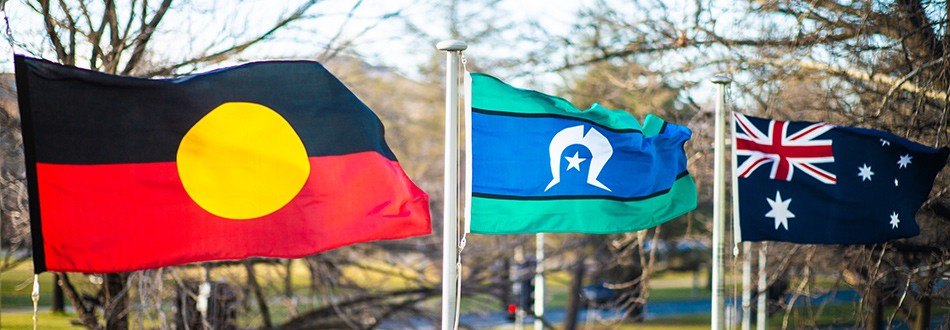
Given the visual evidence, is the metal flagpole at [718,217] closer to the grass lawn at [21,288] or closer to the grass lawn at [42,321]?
the grass lawn at [42,321]

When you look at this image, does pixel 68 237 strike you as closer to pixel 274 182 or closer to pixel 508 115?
pixel 274 182

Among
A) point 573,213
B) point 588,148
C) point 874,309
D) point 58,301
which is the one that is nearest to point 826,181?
point 588,148

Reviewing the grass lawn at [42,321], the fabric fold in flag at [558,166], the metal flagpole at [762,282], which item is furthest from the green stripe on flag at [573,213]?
the metal flagpole at [762,282]

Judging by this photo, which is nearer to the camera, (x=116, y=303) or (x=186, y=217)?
(x=186, y=217)

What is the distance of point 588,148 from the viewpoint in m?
7.54

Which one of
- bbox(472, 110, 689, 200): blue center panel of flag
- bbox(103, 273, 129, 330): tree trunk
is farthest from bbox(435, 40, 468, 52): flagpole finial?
bbox(103, 273, 129, 330): tree trunk

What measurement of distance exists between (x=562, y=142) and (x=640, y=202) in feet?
3.29

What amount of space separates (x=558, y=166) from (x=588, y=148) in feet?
1.23

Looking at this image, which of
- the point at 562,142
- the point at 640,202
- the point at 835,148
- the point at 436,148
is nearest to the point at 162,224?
the point at 562,142

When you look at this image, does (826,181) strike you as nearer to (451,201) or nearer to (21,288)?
(451,201)

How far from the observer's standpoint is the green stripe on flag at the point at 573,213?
681 cm

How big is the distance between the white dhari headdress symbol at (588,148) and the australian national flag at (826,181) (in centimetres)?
144

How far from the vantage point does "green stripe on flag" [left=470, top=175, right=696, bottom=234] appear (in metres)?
6.81

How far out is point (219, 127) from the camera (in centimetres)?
555
